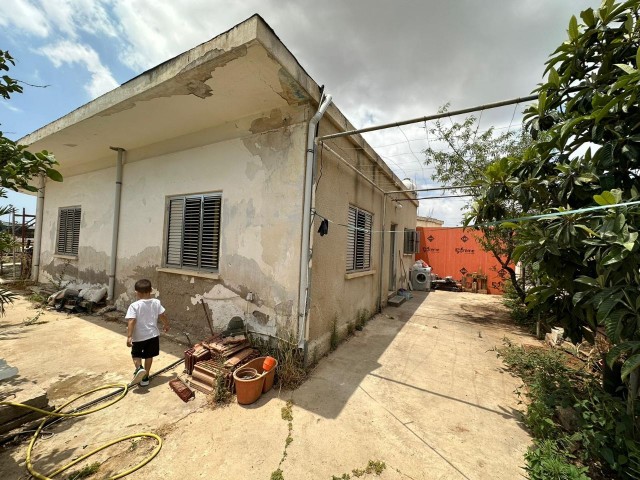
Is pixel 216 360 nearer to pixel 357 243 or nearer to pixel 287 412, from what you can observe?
pixel 287 412

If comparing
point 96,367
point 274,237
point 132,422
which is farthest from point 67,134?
point 132,422

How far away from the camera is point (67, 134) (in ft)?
18.1

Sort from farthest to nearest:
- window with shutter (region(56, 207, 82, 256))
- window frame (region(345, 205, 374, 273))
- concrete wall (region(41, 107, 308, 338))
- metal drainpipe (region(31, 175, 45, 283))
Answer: metal drainpipe (region(31, 175, 45, 283)) < window with shutter (region(56, 207, 82, 256)) < window frame (region(345, 205, 374, 273)) < concrete wall (region(41, 107, 308, 338))

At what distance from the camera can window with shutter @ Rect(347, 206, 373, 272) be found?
553 centimetres

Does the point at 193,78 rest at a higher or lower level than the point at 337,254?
higher

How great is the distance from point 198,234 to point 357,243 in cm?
338

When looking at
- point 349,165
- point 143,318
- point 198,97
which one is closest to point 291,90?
point 198,97

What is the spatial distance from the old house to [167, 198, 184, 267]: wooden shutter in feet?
0.13

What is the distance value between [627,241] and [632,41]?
193cm

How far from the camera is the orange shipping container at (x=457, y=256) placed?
11609mm

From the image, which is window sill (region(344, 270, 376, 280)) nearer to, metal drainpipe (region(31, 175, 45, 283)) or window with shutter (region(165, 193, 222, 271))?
window with shutter (region(165, 193, 222, 271))

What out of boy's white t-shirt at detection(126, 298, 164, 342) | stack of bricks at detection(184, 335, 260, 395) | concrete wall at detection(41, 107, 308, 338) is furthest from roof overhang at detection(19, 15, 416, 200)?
stack of bricks at detection(184, 335, 260, 395)

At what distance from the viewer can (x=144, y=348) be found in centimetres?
348

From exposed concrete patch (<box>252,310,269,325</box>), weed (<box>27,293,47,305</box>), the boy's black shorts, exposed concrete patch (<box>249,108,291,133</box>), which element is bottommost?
weed (<box>27,293,47,305</box>)
